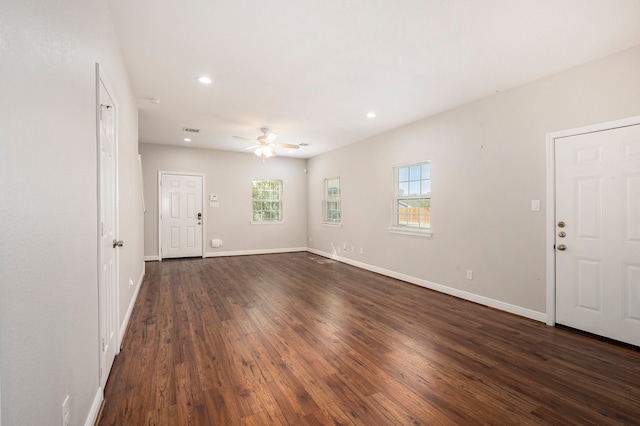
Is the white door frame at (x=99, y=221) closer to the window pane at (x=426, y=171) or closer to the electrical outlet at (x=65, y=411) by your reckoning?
the electrical outlet at (x=65, y=411)

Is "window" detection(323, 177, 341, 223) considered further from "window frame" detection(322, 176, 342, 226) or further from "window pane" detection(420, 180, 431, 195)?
"window pane" detection(420, 180, 431, 195)

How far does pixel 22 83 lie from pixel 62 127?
376 millimetres

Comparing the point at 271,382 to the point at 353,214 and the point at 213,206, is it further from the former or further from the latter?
the point at 213,206

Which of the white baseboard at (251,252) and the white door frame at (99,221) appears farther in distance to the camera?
the white baseboard at (251,252)

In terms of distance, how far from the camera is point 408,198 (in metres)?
5.19

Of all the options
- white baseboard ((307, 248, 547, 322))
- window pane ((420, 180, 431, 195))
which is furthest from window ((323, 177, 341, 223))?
window pane ((420, 180, 431, 195))

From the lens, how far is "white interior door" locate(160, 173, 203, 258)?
22.9 ft

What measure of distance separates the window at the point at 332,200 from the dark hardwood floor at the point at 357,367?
3514 millimetres

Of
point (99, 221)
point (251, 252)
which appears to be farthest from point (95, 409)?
point (251, 252)

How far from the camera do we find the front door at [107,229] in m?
1.92

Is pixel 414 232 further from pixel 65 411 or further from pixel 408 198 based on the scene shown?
pixel 65 411

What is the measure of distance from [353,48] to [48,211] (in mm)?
2581

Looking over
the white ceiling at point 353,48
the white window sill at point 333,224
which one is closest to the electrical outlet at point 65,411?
the white ceiling at point 353,48

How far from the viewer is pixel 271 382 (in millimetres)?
2125
